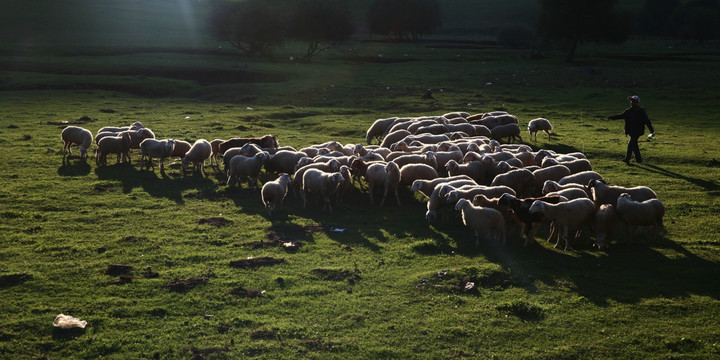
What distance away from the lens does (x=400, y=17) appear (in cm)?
9788

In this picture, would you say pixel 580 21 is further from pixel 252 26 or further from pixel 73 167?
pixel 73 167

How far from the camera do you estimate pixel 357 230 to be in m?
14.7

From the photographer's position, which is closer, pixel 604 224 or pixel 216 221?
pixel 604 224

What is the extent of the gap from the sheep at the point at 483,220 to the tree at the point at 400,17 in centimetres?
8849

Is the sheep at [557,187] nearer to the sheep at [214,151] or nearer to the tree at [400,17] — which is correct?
the sheep at [214,151]

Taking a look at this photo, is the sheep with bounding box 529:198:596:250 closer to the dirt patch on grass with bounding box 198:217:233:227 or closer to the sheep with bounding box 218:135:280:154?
the dirt patch on grass with bounding box 198:217:233:227

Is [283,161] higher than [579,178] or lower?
lower

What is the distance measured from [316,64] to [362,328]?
5406cm

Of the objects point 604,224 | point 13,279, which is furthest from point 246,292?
point 604,224

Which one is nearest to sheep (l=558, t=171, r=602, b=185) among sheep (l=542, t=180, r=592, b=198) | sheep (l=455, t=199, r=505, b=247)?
sheep (l=542, t=180, r=592, b=198)

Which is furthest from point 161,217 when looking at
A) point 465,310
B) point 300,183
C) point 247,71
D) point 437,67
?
point 437,67

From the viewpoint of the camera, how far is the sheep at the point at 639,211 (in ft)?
42.5

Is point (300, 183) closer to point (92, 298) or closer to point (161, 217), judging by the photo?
point (161, 217)

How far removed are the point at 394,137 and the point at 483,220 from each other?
10938mm
